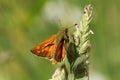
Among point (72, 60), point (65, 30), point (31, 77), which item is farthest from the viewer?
point (31, 77)

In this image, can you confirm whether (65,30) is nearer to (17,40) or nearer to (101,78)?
(101,78)

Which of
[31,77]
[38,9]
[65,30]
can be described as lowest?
[65,30]

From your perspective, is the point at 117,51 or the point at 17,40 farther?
the point at 17,40

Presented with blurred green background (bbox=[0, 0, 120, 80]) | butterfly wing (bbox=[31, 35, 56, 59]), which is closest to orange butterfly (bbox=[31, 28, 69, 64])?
butterfly wing (bbox=[31, 35, 56, 59])

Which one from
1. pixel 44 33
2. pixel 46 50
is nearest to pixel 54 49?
pixel 46 50

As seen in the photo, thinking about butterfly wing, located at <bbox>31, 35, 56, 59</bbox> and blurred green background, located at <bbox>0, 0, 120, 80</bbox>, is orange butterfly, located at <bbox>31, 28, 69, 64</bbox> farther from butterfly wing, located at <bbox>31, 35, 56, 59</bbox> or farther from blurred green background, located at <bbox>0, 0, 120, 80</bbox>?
blurred green background, located at <bbox>0, 0, 120, 80</bbox>

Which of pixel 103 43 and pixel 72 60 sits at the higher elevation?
pixel 103 43

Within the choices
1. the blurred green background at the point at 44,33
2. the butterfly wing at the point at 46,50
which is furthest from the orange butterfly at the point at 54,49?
the blurred green background at the point at 44,33

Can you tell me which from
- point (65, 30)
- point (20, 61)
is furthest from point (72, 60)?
point (20, 61)
